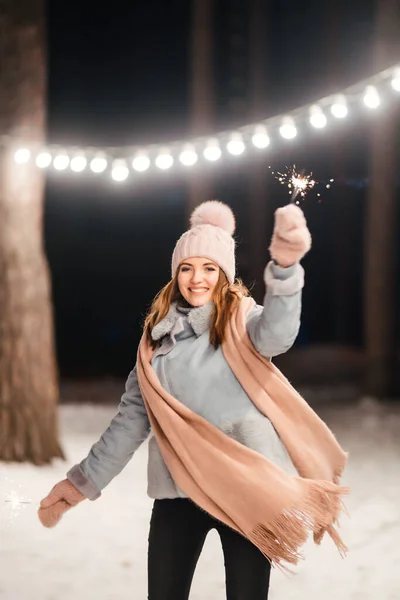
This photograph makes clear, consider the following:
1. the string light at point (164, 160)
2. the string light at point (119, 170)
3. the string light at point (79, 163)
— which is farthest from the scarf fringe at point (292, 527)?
the string light at point (79, 163)

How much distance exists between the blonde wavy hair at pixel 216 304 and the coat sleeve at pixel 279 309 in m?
0.11

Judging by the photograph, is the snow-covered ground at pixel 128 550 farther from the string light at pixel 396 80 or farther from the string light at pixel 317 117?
the string light at pixel 396 80

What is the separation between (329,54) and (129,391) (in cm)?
679

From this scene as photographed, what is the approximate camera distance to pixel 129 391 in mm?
1882

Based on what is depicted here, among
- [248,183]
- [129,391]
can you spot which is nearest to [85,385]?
[248,183]

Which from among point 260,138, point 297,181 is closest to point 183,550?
point 297,181

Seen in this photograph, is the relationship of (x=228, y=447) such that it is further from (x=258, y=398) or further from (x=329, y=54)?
(x=329, y=54)

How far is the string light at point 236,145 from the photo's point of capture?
324 centimetres

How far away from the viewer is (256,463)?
5.41 feet

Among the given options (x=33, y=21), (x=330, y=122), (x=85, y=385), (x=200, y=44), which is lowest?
(x=85, y=385)

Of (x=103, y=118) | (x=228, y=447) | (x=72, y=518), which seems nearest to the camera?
(x=228, y=447)

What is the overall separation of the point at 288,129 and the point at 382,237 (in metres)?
4.06

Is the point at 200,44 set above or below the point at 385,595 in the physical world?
above

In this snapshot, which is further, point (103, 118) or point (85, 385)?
point (103, 118)
